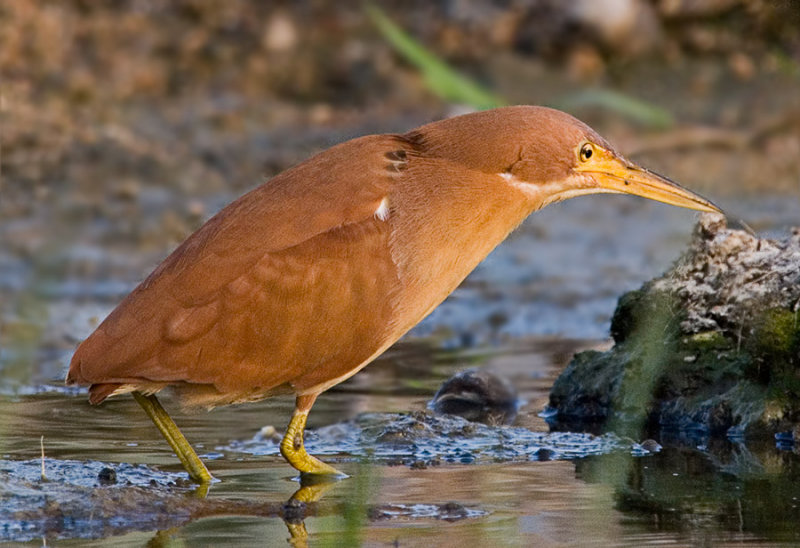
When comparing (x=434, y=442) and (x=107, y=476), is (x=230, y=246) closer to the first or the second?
(x=107, y=476)

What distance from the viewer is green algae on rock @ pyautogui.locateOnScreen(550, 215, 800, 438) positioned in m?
5.23

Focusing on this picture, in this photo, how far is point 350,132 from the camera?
11352 millimetres

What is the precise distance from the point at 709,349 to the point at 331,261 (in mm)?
1616

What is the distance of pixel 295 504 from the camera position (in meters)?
4.31

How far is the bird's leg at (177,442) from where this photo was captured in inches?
187

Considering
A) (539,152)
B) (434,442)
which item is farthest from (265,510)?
(539,152)

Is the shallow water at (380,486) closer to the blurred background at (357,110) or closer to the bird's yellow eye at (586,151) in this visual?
the bird's yellow eye at (586,151)

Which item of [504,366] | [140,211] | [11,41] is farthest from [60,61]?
[504,366]

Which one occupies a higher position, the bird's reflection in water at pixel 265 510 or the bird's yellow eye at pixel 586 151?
the bird's yellow eye at pixel 586 151

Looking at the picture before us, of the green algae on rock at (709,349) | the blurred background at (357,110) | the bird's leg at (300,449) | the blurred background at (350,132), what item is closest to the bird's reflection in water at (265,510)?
the bird's leg at (300,449)

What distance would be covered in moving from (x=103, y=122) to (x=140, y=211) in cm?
145

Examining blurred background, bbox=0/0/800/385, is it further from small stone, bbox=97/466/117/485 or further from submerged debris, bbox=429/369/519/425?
small stone, bbox=97/466/117/485

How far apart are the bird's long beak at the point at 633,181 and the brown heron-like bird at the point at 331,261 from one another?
0.02 meters

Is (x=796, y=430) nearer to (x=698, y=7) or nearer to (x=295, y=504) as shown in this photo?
(x=295, y=504)
